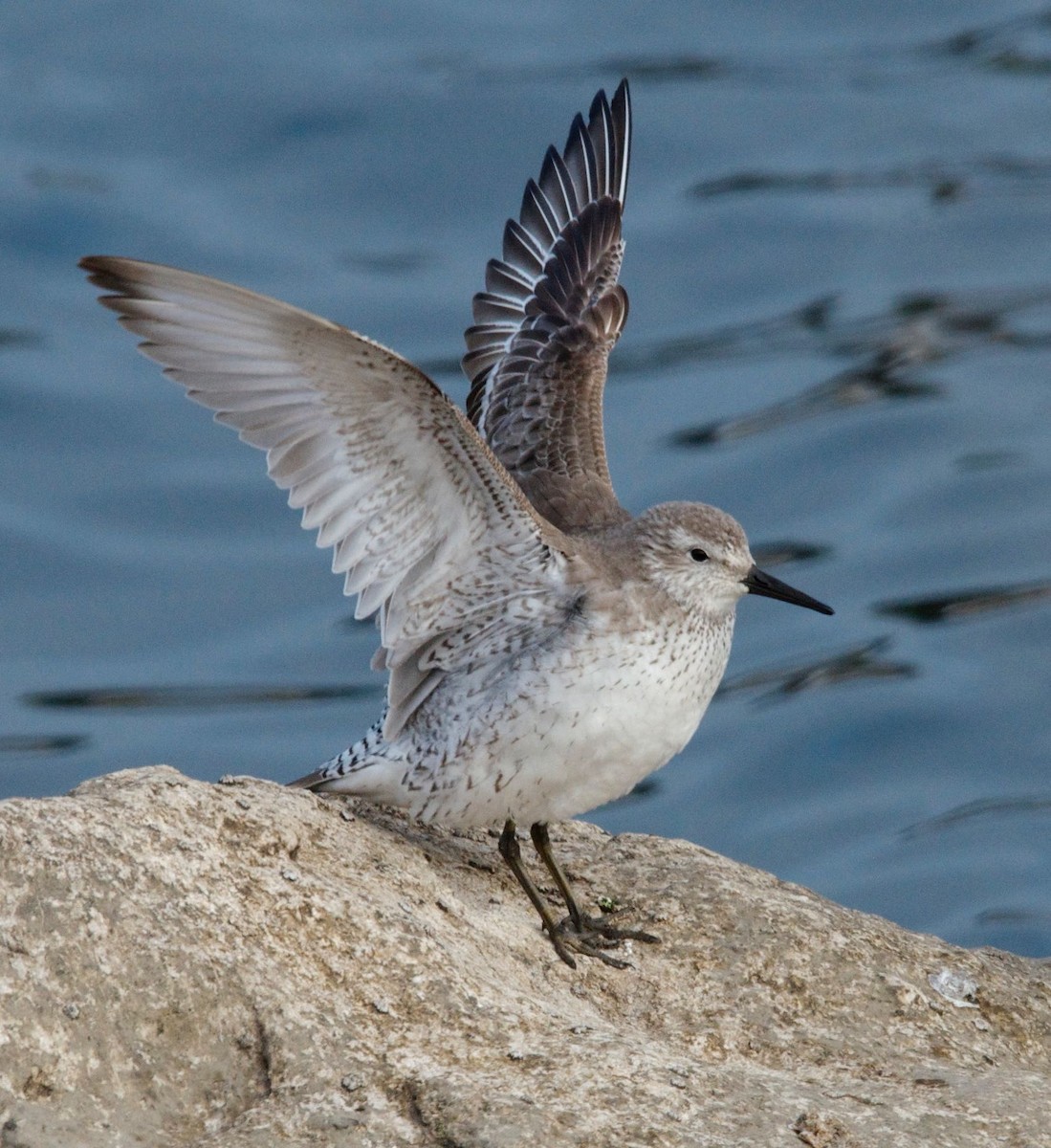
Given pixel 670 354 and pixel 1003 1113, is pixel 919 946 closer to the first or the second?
pixel 1003 1113

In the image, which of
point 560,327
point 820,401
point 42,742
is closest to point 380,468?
point 560,327

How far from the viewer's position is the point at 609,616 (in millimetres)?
6445

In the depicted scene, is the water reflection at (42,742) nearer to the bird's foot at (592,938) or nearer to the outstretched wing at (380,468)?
the outstretched wing at (380,468)

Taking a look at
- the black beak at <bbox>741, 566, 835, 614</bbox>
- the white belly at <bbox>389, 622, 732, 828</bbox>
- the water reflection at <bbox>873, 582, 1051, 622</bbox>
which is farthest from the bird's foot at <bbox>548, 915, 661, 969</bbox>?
the water reflection at <bbox>873, 582, 1051, 622</bbox>

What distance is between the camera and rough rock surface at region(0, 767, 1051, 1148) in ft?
15.2

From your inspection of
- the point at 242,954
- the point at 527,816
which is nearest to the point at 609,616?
the point at 527,816

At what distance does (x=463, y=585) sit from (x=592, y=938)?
1.18 meters

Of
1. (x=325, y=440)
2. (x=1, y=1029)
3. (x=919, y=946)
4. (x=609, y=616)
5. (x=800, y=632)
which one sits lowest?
(x=800, y=632)

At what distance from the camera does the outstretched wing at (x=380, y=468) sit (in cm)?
596

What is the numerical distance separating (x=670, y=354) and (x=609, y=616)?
423 inches

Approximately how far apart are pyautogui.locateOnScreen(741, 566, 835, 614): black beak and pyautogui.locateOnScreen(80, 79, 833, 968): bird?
2cm

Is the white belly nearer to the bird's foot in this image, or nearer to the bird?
the bird

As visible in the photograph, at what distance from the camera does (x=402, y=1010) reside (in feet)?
16.5

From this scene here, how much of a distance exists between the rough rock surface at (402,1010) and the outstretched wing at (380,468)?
0.70 metres
